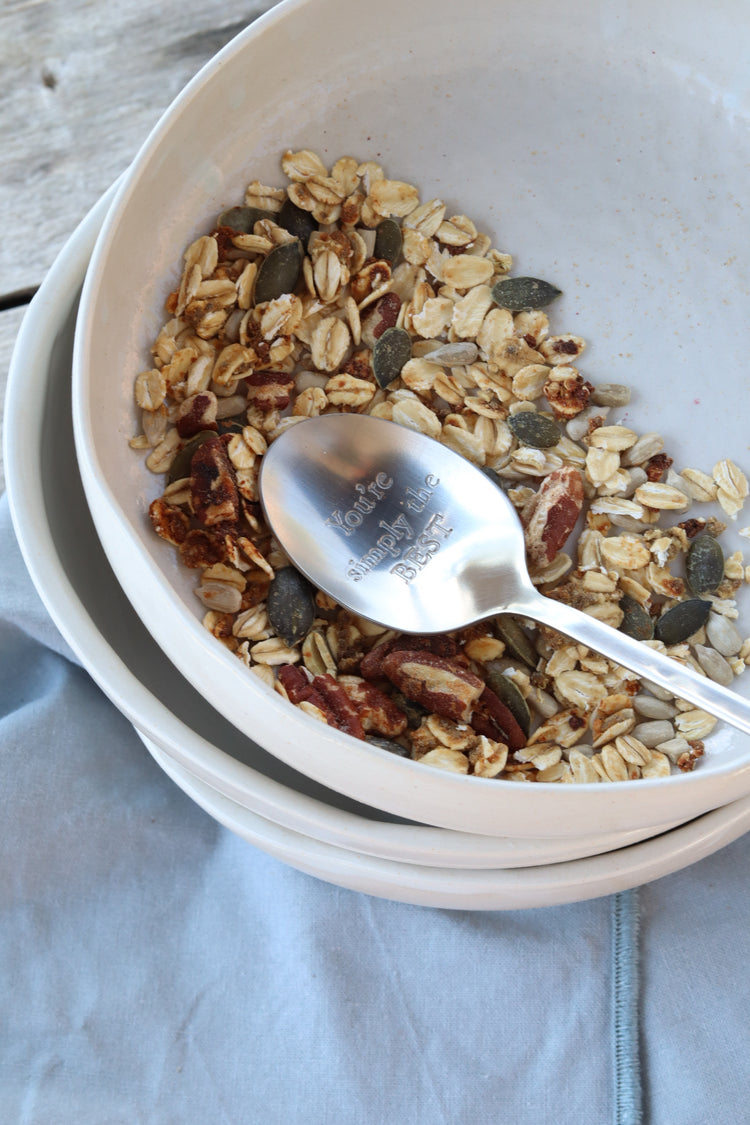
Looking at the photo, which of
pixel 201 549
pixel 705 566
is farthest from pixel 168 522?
pixel 705 566

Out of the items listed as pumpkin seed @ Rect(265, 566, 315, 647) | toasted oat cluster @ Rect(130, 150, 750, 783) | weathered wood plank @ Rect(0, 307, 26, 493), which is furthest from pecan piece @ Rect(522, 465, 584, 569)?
weathered wood plank @ Rect(0, 307, 26, 493)

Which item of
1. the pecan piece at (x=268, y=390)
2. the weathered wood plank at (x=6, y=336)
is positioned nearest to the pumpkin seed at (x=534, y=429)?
the pecan piece at (x=268, y=390)

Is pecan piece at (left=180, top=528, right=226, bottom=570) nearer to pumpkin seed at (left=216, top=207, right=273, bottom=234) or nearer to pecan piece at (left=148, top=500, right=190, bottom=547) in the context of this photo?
pecan piece at (left=148, top=500, right=190, bottom=547)

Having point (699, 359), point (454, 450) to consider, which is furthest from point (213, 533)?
point (699, 359)

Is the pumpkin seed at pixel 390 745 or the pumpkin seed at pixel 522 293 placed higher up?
the pumpkin seed at pixel 522 293

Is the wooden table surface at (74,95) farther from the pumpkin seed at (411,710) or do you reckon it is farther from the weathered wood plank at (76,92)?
the pumpkin seed at (411,710)

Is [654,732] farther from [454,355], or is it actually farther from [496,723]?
[454,355]
